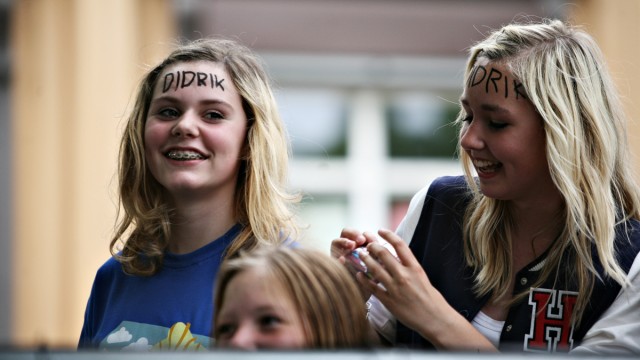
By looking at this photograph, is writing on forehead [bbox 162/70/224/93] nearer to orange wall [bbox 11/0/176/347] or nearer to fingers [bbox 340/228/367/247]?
fingers [bbox 340/228/367/247]

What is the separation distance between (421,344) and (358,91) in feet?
16.7

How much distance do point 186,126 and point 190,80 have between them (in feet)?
0.38

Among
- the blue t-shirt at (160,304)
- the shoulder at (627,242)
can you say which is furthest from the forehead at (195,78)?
the shoulder at (627,242)

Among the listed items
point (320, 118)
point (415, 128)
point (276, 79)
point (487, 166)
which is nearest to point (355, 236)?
point (487, 166)

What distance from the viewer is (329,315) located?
1173 mm

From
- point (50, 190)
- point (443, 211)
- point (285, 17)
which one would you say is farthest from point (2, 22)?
point (443, 211)

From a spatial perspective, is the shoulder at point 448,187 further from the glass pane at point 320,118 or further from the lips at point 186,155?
the glass pane at point 320,118

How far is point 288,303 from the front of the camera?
1159mm

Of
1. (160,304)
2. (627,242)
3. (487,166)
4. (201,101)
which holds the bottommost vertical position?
(160,304)

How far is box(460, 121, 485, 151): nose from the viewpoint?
146cm

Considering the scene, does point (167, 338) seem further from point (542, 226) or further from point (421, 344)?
point (542, 226)

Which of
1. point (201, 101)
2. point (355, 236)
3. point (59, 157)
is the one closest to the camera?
point (355, 236)

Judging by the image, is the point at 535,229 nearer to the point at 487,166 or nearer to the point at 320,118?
the point at 487,166

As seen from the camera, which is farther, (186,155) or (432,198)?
(432,198)
